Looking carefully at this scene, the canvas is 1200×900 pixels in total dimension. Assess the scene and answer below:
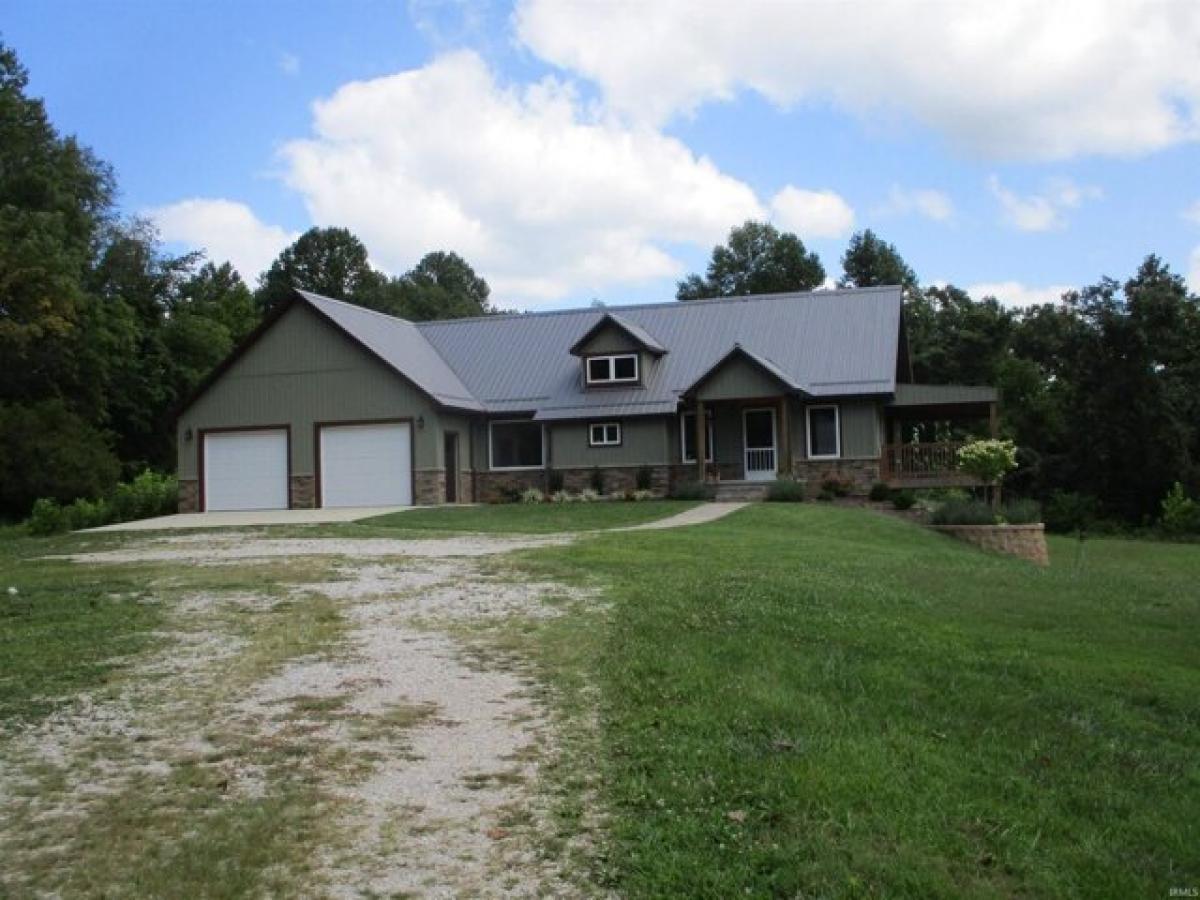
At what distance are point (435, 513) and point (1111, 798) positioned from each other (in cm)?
2044

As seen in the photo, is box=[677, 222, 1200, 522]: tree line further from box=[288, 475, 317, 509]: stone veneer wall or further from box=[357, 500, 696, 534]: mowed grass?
box=[288, 475, 317, 509]: stone veneer wall

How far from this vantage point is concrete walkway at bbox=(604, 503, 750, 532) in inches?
809

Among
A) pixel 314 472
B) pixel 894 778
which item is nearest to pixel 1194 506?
pixel 314 472

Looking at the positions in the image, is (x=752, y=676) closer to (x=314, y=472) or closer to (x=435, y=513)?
(x=435, y=513)

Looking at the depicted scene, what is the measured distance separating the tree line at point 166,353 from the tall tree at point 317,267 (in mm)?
12803

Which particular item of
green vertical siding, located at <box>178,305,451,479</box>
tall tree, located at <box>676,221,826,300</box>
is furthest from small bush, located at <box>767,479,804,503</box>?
tall tree, located at <box>676,221,826,300</box>

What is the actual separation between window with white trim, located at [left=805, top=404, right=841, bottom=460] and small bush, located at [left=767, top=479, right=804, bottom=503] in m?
2.61

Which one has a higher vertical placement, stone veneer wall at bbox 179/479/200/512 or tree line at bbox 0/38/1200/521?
tree line at bbox 0/38/1200/521

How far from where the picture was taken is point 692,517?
2303cm

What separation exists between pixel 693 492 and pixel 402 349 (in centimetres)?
1024

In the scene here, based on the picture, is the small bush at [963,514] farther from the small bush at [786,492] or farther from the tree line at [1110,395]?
the tree line at [1110,395]

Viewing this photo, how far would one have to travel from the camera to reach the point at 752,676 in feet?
23.6

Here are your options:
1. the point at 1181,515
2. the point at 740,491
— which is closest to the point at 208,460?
the point at 740,491

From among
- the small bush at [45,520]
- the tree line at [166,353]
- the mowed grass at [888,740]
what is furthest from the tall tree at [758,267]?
the mowed grass at [888,740]
